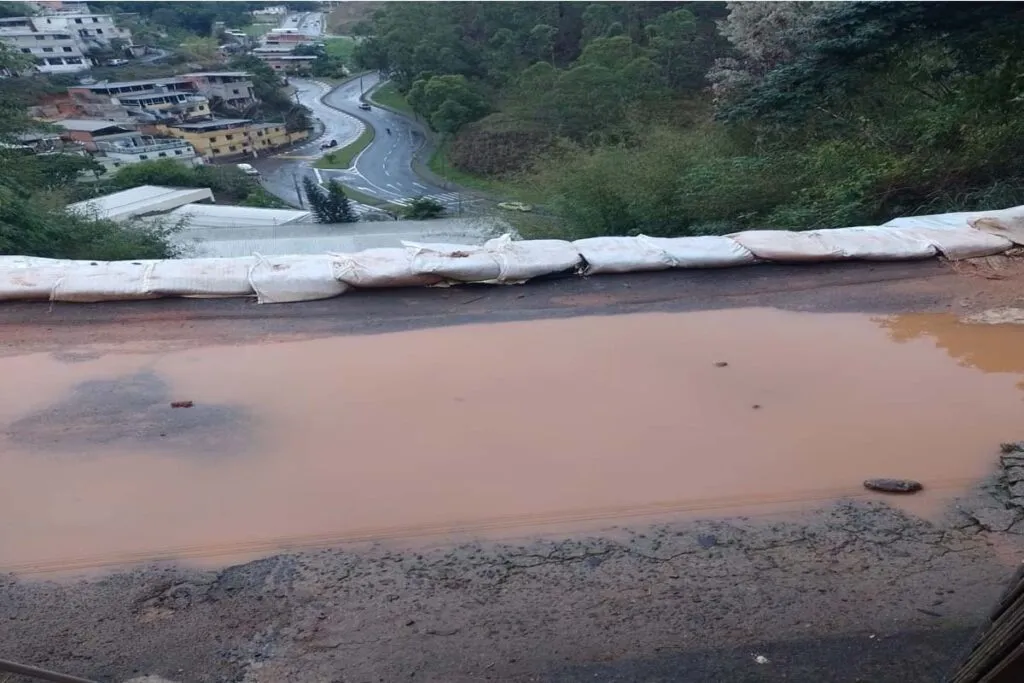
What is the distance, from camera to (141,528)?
7.57ft

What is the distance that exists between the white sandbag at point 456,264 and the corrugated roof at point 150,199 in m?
12.5

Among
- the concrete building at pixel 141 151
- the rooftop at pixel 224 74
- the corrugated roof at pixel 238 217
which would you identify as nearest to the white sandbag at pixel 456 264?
the corrugated roof at pixel 238 217

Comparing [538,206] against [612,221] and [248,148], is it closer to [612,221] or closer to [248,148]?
[612,221]

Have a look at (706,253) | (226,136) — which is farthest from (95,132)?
(706,253)

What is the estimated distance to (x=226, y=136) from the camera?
24.1 metres

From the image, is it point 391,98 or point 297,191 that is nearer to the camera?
point 297,191

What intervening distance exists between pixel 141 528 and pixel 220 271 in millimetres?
1738

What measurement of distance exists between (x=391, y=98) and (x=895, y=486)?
2978 cm

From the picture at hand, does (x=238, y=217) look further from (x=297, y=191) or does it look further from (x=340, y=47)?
(x=340, y=47)

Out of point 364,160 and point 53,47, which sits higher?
point 53,47

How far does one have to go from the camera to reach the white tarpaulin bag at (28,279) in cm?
343

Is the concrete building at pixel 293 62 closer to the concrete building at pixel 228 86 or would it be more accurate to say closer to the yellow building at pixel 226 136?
the concrete building at pixel 228 86

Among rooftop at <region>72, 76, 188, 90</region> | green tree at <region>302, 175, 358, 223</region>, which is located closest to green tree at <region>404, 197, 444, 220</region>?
green tree at <region>302, 175, 358, 223</region>

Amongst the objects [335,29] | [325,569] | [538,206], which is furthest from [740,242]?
[335,29]
